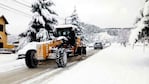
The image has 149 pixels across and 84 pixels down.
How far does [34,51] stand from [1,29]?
116 feet

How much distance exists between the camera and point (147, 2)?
17.3 meters

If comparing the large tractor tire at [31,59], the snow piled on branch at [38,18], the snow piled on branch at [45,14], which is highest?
the snow piled on branch at [45,14]

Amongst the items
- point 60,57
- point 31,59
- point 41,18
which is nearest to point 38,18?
point 41,18

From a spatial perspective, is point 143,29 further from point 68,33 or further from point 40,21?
point 40,21

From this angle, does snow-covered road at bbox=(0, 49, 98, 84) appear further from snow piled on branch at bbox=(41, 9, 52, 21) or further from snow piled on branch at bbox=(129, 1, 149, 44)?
snow piled on branch at bbox=(41, 9, 52, 21)

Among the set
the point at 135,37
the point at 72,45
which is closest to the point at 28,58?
the point at 72,45

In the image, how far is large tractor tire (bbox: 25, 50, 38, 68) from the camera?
17.0m

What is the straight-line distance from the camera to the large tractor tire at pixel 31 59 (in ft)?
55.8

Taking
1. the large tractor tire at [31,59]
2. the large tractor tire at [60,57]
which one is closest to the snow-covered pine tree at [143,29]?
the large tractor tire at [60,57]

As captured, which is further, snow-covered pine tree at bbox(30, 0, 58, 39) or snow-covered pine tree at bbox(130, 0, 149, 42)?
snow-covered pine tree at bbox(30, 0, 58, 39)

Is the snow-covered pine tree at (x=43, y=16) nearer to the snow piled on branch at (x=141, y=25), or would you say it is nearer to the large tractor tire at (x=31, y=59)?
the large tractor tire at (x=31, y=59)

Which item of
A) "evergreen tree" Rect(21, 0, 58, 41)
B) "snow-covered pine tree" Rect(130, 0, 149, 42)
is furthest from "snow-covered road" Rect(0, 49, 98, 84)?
"evergreen tree" Rect(21, 0, 58, 41)

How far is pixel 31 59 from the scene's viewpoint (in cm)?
1698

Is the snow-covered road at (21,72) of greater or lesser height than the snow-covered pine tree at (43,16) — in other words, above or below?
below
